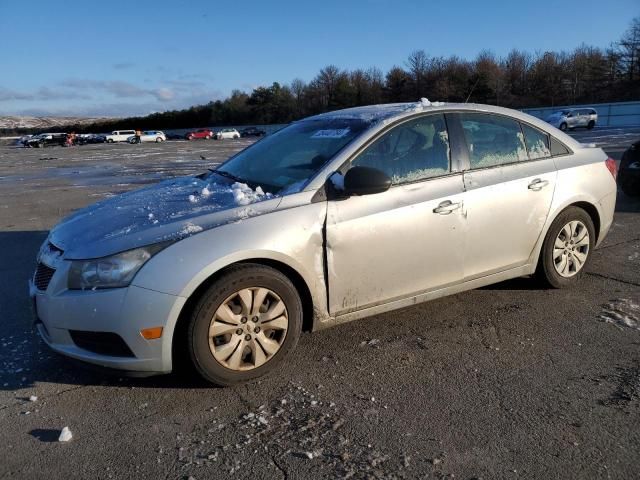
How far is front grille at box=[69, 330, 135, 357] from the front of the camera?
112 inches

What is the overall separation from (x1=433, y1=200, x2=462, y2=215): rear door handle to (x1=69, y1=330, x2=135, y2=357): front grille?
2177 millimetres

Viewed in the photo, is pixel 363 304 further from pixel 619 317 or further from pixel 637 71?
pixel 637 71

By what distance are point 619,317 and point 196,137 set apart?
235 ft

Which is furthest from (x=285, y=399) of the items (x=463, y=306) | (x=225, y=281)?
(x=463, y=306)

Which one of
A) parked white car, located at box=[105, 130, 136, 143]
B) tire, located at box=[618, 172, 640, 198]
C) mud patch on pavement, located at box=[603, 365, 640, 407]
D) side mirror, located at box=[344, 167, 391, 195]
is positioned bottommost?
mud patch on pavement, located at box=[603, 365, 640, 407]

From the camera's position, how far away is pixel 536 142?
431 cm

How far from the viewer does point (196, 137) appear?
71250 mm

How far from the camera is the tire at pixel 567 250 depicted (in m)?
4.33

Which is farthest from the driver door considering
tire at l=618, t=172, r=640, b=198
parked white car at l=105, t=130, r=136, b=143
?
parked white car at l=105, t=130, r=136, b=143

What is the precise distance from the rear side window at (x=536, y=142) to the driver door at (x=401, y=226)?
2.85ft

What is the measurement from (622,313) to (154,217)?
139 inches

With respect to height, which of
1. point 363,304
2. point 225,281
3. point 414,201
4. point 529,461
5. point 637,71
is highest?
point 637,71

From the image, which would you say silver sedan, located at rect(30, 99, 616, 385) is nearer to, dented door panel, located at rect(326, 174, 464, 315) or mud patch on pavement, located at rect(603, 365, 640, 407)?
dented door panel, located at rect(326, 174, 464, 315)

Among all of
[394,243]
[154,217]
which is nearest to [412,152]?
[394,243]
